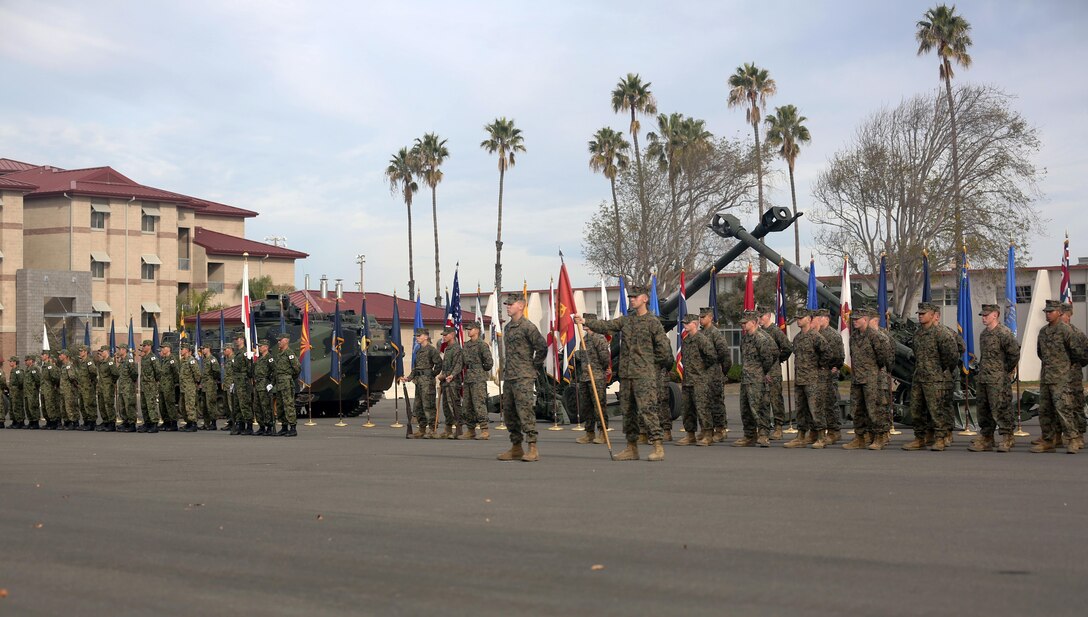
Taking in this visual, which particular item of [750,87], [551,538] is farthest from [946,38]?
[551,538]

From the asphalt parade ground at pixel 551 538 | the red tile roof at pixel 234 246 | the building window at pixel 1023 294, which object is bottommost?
the asphalt parade ground at pixel 551 538

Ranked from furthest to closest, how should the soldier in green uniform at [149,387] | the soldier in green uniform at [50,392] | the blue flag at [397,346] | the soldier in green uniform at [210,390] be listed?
the soldier in green uniform at [50,392], the blue flag at [397,346], the soldier in green uniform at [149,387], the soldier in green uniform at [210,390]

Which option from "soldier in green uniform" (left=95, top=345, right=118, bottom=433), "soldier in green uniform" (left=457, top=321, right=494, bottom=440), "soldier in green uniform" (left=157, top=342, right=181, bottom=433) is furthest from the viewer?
"soldier in green uniform" (left=95, top=345, right=118, bottom=433)

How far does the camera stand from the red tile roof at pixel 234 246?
71625 millimetres

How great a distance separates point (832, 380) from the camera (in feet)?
56.3

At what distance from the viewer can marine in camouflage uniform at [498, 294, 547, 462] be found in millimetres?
14547

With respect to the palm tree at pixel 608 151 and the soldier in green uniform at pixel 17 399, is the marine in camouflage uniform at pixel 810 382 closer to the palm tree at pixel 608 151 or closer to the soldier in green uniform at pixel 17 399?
the soldier in green uniform at pixel 17 399

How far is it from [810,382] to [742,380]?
984 millimetres

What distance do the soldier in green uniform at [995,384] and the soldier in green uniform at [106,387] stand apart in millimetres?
18780

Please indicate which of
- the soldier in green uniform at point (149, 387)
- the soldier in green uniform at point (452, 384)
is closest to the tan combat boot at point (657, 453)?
the soldier in green uniform at point (452, 384)

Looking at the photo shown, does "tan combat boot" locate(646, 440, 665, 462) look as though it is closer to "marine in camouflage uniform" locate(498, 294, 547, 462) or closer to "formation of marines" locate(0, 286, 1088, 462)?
"formation of marines" locate(0, 286, 1088, 462)

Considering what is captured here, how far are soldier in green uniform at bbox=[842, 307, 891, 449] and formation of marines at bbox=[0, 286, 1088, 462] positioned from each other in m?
0.02

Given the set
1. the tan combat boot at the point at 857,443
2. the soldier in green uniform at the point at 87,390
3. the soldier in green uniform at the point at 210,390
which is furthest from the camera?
the soldier in green uniform at the point at 87,390

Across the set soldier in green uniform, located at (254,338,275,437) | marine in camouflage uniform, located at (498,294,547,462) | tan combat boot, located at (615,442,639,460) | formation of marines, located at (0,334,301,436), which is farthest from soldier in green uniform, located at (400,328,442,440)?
tan combat boot, located at (615,442,639,460)
